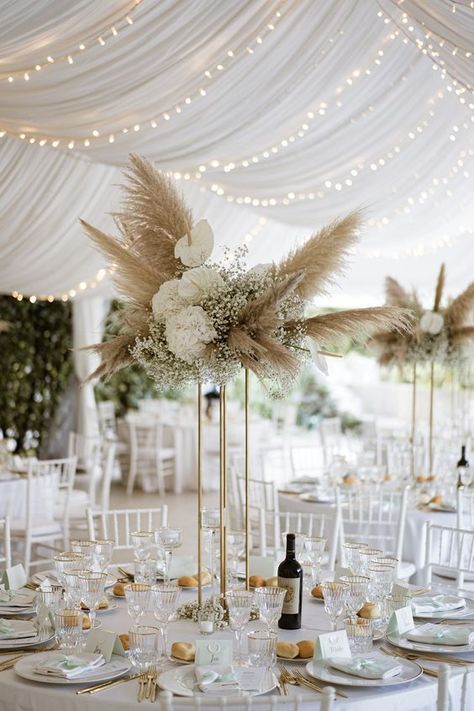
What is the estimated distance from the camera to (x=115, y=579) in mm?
3785

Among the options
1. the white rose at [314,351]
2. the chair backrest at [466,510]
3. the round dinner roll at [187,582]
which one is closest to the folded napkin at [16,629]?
the round dinner roll at [187,582]

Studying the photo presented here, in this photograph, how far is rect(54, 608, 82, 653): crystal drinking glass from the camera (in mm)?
2863

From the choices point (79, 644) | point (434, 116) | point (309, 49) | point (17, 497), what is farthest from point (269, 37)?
point (17, 497)

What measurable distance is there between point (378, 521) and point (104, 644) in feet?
9.61

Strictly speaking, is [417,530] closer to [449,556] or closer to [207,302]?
[449,556]

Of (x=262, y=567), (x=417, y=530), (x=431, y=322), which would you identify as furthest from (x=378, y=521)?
(x=431, y=322)

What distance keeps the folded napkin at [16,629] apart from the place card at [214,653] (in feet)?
2.01

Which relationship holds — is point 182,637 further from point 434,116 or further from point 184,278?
point 434,116

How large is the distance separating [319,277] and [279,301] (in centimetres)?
26

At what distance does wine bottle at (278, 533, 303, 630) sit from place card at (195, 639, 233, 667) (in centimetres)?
47

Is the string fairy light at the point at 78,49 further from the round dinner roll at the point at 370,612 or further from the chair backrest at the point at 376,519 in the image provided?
the chair backrest at the point at 376,519

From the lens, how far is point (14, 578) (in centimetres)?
369

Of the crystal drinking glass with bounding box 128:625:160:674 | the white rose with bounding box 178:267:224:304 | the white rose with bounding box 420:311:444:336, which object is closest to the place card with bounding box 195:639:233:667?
the crystal drinking glass with bounding box 128:625:160:674

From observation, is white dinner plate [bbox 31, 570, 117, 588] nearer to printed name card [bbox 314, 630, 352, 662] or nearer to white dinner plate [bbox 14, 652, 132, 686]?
white dinner plate [bbox 14, 652, 132, 686]
